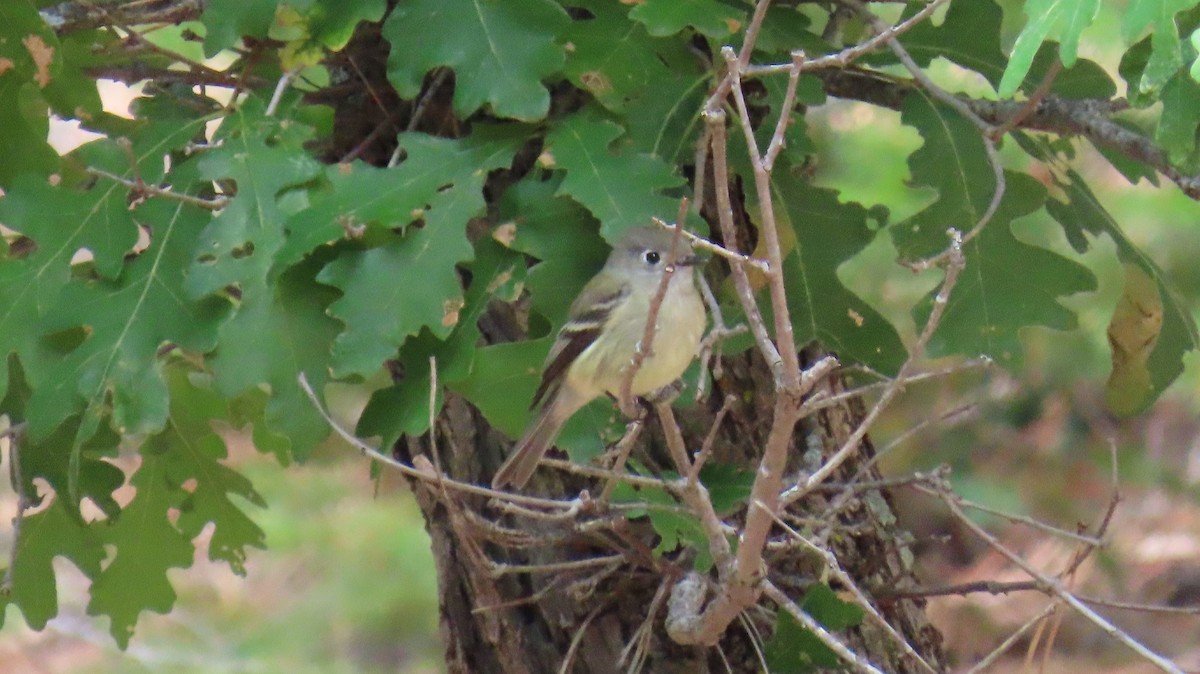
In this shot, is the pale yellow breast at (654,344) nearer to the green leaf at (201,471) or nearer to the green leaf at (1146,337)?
the green leaf at (1146,337)

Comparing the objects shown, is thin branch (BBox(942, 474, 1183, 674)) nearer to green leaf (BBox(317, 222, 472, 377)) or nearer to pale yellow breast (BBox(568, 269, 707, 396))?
pale yellow breast (BBox(568, 269, 707, 396))

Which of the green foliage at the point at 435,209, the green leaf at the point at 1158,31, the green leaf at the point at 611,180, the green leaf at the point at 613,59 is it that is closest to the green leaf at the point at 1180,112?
the green foliage at the point at 435,209

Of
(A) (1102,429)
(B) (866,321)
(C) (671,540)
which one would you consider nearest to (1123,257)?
(B) (866,321)

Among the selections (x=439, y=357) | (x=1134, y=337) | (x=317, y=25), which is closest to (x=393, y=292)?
(x=439, y=357)

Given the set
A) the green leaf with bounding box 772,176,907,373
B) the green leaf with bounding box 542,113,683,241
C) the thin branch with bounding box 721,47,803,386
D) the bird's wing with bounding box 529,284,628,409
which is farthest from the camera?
the green leaf with bounding box 772,176,907,373

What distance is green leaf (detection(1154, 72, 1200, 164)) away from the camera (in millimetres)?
2443

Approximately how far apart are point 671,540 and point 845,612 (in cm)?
44

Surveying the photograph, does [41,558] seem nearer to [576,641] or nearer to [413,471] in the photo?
[576,641]

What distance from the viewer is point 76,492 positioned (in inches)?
127

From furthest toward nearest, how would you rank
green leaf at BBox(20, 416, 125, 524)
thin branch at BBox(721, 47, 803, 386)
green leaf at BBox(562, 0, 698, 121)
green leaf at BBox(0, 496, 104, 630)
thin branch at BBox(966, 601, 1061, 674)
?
green leaf at BBox(0, 496, 104, 630)
green leaf at BBox(20, 416, 125, 524)
green leaf at BBox(562, 0, 698, 121)
thin branch at BBox(966, 601, 1061, 674)
thin branch at BBox(721, 47, 803, 386)

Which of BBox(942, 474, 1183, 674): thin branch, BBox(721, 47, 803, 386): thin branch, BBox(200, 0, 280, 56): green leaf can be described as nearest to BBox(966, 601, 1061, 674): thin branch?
BBox(942, 474, 1183, 674): thin branch

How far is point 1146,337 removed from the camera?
10.7 ft

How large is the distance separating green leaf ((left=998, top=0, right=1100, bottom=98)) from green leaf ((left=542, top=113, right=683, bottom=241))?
2.55ft

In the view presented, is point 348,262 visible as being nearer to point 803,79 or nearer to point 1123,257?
point 803,79
